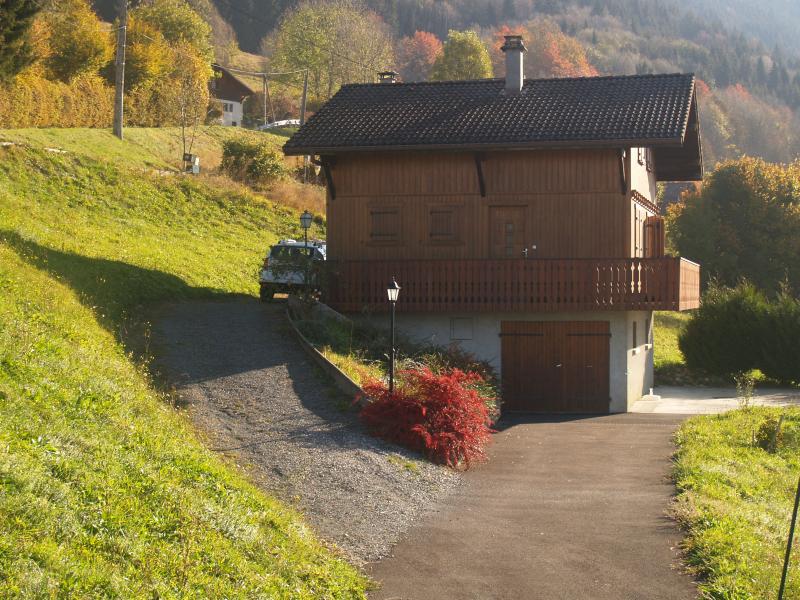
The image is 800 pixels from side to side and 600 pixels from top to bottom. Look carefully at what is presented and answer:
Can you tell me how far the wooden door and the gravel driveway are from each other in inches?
232

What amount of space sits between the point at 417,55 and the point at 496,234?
100057 millimetres

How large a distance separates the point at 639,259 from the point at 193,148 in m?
30.7

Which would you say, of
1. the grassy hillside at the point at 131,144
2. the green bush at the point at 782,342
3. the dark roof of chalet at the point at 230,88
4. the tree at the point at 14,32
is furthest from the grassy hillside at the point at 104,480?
the dark roof of chalet at the point at 230,88

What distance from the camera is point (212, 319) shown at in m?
22.9

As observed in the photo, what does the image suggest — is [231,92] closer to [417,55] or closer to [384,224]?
[417,55]

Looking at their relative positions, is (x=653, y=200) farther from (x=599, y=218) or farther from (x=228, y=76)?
(x=228, y=76)

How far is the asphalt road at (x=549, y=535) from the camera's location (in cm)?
1049

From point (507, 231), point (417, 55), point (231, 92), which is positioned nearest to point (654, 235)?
point (507, 231)

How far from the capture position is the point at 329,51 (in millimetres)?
86812

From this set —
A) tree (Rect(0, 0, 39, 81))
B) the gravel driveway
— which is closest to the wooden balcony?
the gravel driveway

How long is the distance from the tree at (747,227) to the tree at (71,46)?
30.3 m

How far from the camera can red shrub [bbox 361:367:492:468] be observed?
54.2 feet

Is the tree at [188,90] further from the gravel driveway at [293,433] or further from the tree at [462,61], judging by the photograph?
the gravel driveway at [293,433]

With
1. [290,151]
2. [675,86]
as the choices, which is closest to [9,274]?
[290,151]
